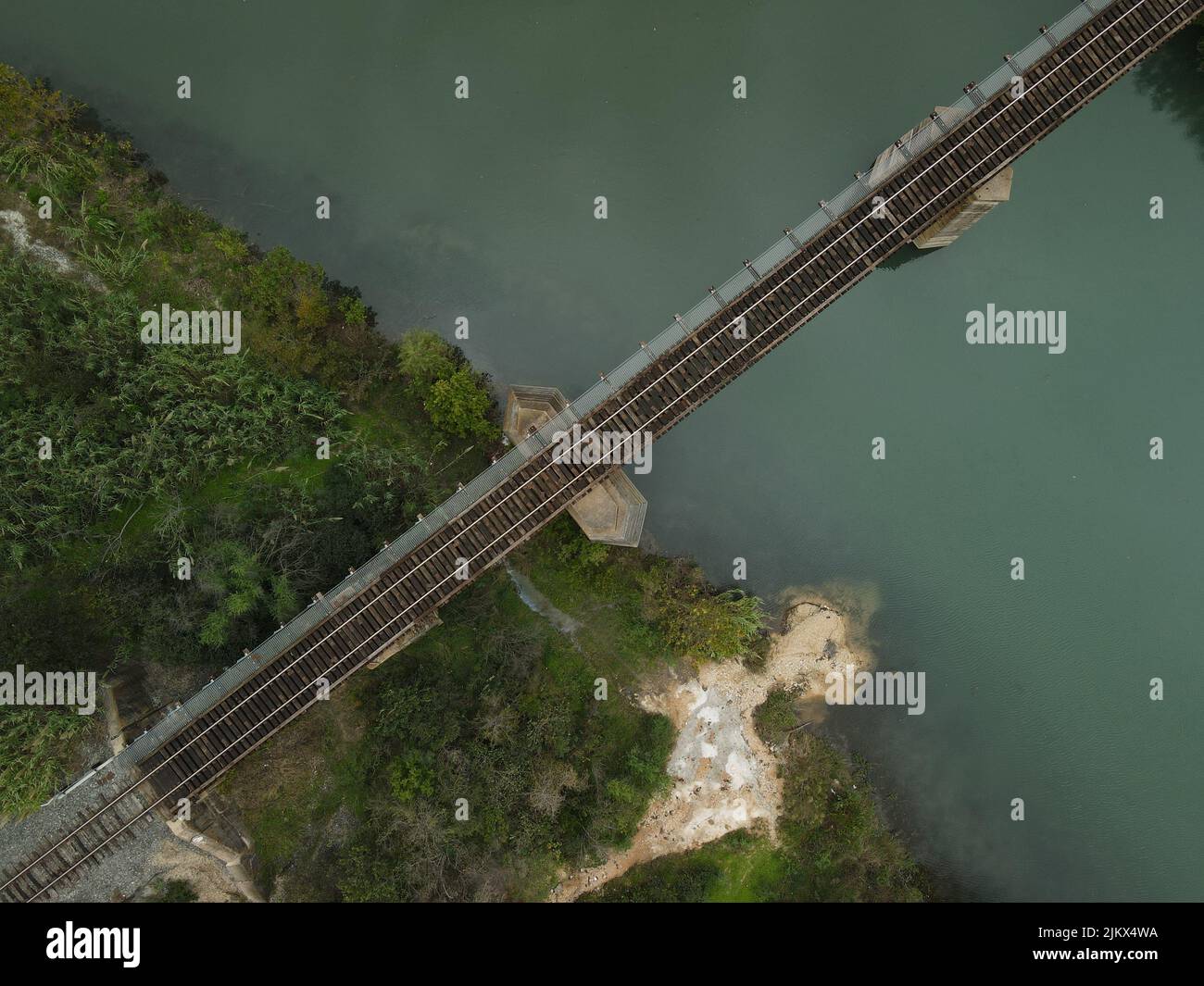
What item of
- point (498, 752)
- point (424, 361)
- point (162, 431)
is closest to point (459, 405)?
point (424, 361)

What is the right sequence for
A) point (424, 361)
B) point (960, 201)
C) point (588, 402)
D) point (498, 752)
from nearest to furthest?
point (588, 402)
point (960, 201)
point (498, 752)
point (424, 361)

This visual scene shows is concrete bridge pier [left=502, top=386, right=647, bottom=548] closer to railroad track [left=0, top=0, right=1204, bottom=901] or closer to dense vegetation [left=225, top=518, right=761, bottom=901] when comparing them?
dense vegetation [left=225, top=518, right=761, bottom=901]

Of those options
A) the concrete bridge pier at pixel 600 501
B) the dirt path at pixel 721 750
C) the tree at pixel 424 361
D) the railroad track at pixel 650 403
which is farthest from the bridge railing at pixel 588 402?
the dirt path at pixel 721 750

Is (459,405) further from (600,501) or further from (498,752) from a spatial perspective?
(498,752)

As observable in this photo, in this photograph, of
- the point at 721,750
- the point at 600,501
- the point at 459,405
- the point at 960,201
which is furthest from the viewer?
the point at 721,750

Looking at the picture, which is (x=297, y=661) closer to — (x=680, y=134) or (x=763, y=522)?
(x=763, y=522)

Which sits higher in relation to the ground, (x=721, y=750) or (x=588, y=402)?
(x=588, y=402)

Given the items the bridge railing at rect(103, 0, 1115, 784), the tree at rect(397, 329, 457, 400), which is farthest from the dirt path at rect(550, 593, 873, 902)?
the tree at rect(397, 329, 457, 400)
